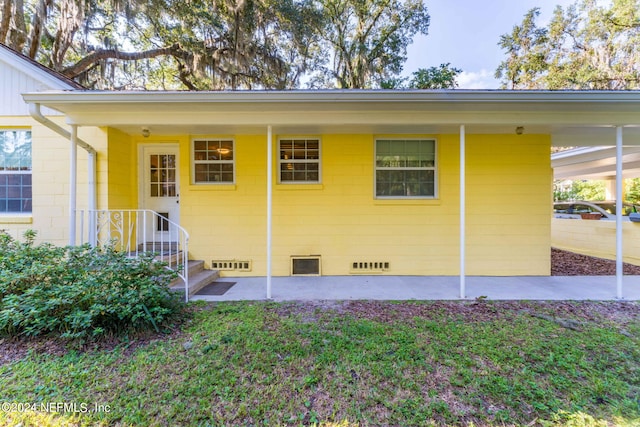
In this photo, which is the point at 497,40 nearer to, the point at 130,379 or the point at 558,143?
the point at 558,143

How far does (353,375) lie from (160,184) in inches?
197

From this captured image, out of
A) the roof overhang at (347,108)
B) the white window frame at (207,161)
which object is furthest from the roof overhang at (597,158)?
the white window frame at (207,161)

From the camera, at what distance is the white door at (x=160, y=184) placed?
5355 millimetres

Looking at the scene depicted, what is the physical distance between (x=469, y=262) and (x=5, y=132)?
29.1 ft

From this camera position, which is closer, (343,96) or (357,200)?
(343,96)

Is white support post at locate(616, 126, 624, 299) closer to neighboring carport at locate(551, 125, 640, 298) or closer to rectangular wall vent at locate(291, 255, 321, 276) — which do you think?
neighboring carport at locate(551, 125, 640, 298)

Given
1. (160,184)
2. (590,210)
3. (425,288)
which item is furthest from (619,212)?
(160,184)

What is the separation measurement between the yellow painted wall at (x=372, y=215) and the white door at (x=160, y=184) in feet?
0.99

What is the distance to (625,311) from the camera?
352 cm

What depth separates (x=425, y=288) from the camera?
446cm

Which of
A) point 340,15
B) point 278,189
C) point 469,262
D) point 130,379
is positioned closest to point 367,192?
point 278,189

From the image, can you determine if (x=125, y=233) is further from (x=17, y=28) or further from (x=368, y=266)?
(x=17, y=28)

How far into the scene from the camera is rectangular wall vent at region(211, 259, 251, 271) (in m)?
5.22

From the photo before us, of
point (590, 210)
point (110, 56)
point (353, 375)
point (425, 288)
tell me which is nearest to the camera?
point (353, 375)
